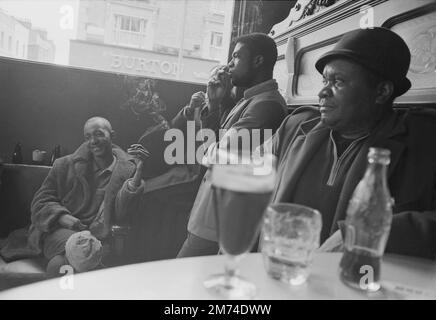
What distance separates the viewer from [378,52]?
1.19 m

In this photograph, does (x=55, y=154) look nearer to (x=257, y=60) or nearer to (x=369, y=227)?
(x=257, y=60)

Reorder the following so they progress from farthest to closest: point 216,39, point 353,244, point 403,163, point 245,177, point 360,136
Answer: point 216,39 < point 360,136 < point 403,163 < point 353,244 < point 245,177

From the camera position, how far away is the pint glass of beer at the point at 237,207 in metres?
0.58

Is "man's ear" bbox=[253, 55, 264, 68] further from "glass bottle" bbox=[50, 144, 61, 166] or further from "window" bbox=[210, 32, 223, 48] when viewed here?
"glass bottle" bbox=[50, 144, 61, 166]

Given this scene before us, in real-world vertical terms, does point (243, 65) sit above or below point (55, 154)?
above

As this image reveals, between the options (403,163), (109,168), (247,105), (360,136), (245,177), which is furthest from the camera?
(109,168)

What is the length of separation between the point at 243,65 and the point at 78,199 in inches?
43.1

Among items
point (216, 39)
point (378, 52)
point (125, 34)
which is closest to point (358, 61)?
point (378, 52)

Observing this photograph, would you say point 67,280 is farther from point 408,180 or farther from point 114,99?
point 114,99

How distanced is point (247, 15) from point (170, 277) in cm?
178

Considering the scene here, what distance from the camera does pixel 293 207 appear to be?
71 cm

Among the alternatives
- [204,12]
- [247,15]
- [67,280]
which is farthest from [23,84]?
[67,280]

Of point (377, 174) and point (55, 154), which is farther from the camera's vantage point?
point (55, 154)

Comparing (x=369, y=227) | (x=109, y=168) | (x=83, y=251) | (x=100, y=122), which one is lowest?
(x=83, y=251)
